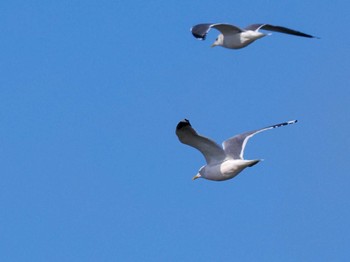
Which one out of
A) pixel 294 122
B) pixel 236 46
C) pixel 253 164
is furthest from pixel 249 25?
pixel 253 164

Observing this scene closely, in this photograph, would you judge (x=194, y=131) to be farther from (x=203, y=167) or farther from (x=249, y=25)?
(x=249, y=25)

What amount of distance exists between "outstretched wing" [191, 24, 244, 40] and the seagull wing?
6.30 feet

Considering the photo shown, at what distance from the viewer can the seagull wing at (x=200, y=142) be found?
27.9 meters

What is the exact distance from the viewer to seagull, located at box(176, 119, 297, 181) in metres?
28.1

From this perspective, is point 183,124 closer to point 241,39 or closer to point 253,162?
point 253,162

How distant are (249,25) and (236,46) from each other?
1.94 ft

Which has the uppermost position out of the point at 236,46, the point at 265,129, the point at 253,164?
the point at 236,46

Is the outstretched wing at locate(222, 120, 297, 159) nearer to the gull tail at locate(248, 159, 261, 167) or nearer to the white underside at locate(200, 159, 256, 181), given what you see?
the white underside at locate(200, 159, 256, 181)

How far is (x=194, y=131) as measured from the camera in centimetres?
2802

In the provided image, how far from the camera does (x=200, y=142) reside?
28.7 m

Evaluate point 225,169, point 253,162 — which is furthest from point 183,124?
point 225,169

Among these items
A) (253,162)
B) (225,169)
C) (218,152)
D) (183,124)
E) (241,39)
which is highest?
(241,39)

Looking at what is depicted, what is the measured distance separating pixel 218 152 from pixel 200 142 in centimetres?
75

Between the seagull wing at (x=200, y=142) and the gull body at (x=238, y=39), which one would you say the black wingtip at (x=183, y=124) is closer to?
the seagull wing at (x=200, y=142)
